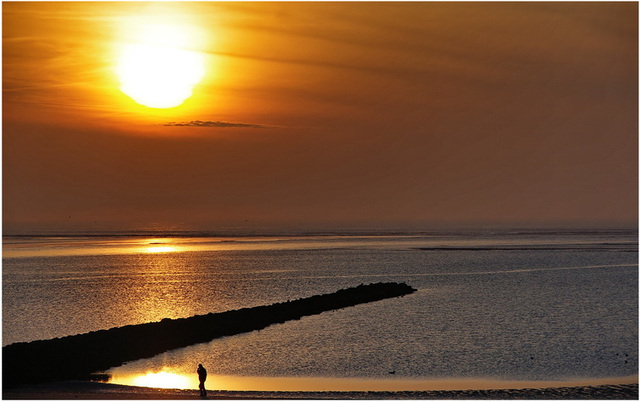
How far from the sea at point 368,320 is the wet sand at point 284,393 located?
199cm

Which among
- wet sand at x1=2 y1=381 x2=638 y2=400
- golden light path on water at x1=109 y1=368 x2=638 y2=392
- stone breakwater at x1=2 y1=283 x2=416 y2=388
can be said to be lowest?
wet sand at x1=2 y1=381 x2=638 y2=400

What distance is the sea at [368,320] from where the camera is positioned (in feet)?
105

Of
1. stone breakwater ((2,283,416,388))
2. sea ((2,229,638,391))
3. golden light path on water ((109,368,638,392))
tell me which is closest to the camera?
golden light path on water ((109,368,638,392))

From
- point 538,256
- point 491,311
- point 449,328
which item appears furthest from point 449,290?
point 538,256

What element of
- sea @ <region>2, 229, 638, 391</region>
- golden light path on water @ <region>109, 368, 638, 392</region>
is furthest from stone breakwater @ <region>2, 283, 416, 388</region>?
golden light path on water @ <region>109, 368, 638, 392</region>

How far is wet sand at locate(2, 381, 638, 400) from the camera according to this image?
25.8 meters

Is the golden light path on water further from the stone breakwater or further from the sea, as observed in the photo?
the stone breakwater

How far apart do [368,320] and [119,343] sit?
16.8m

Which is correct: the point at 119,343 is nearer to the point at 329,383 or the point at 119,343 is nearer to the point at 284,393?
the point at 329,383

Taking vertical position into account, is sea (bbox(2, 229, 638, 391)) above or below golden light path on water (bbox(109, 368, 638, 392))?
above

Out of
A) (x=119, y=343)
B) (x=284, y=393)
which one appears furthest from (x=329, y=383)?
(x=119, y=343)

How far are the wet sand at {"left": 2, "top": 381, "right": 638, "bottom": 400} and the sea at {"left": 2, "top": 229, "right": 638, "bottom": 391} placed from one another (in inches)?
78.2

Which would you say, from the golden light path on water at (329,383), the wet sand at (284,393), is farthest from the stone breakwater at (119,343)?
the golden light path on water at (329,383)

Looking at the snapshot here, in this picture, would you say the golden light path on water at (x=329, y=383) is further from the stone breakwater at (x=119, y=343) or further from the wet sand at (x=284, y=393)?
the stone breakwater at (x=119, y=343)
